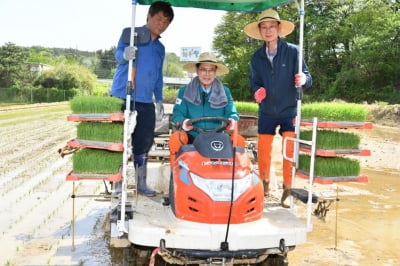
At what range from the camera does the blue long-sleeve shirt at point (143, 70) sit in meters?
4.93

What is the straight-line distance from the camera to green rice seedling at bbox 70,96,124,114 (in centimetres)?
442

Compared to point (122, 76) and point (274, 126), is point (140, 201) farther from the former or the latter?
point (274, 126)

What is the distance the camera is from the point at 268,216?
4.20m

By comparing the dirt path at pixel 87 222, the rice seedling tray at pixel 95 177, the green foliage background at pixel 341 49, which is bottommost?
the dirt path at pixel 87 222

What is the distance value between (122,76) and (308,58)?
41426mm

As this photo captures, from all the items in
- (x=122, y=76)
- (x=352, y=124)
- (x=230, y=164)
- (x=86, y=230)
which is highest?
(x=122, y=76)

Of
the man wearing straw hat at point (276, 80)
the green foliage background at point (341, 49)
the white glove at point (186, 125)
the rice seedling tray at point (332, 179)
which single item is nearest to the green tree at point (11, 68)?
the green foliage background at point (341, 49)

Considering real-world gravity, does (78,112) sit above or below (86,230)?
above

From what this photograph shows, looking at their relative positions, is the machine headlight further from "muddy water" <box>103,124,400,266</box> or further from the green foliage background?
the green foliage background

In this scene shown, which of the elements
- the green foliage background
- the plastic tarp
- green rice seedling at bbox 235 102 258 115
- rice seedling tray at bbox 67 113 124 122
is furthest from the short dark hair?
the green foliage background

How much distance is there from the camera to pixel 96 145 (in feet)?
14.6

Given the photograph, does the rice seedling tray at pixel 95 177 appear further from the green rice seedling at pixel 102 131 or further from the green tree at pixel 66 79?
the green tree at pixel 66 79

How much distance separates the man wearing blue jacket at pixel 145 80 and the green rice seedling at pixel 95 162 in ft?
1.75

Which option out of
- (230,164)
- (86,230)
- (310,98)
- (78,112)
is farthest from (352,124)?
(310,98)
